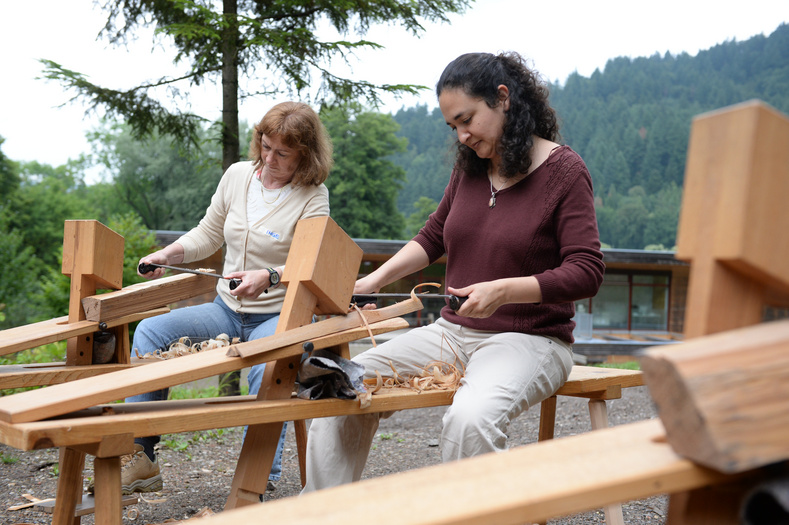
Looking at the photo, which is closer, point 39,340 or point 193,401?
point 193,401

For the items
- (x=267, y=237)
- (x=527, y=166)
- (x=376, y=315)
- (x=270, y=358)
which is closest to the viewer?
(x=270, y=358)

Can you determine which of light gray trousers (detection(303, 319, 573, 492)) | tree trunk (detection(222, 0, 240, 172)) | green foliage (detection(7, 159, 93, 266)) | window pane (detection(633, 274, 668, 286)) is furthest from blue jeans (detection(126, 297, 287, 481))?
green foliage (detection(7, 159, 93, 266))

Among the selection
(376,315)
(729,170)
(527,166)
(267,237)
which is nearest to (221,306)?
(267,237)

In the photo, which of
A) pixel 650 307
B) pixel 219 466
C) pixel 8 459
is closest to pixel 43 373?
pixel 219 466

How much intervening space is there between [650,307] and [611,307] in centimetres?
123

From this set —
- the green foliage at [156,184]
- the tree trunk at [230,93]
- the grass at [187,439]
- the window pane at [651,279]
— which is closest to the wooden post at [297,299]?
the grass at [187,439]

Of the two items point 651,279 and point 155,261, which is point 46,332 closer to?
point 155,261

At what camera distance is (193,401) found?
1.94m

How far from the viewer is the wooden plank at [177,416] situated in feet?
4.94

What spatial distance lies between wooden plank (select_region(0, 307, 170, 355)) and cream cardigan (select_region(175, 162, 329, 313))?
631mm

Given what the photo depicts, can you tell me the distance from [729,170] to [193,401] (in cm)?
159

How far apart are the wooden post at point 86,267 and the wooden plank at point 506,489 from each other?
193cm

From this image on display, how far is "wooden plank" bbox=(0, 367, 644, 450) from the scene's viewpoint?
59.3 inches

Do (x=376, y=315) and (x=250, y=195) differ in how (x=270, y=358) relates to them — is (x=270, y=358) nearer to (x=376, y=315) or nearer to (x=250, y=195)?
(x=376, y=315)
